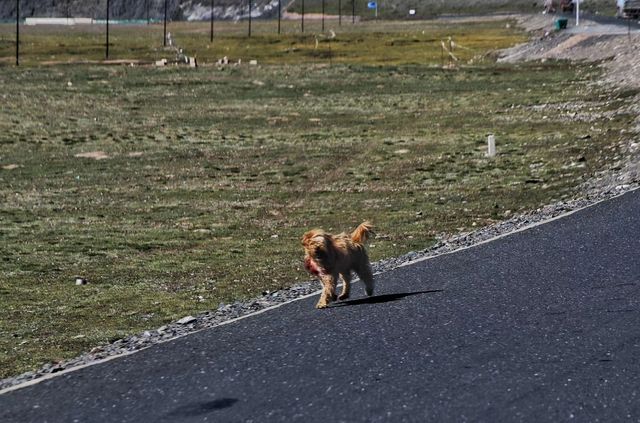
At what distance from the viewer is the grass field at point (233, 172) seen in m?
17.3

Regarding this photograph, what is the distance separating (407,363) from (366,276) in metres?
3.17

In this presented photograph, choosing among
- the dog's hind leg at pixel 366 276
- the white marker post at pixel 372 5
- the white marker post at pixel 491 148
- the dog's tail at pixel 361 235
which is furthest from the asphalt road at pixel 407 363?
the white marker post at pixel 372 5

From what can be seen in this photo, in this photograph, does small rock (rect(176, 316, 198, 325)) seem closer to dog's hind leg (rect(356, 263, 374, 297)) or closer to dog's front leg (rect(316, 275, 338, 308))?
dog's front leg (rect(316, 275, 338, 308))

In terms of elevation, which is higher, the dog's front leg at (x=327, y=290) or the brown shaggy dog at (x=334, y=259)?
the brown shaggy dog at (x=334, y=259)

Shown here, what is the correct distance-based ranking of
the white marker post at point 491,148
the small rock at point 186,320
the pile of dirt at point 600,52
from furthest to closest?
the pile of dirt at point 600,52 → the white marker post at point 491,148 → the small rock at point 186,320

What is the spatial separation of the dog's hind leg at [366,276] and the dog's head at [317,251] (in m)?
0.63

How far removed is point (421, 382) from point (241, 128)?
2842 centimetres

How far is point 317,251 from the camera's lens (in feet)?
41.8

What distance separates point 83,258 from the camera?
20141 mm

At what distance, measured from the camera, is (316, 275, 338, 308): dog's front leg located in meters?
13.0

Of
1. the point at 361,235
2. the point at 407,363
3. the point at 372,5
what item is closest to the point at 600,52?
the point at 361,235

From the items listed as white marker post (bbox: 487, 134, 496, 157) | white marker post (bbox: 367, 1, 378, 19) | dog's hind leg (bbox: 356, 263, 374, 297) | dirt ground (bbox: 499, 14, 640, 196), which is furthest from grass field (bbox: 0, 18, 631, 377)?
white marker post (bbox: 367, 1, 378, 19)

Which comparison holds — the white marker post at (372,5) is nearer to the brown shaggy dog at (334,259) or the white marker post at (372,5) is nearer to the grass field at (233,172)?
the grass field at (233,172)

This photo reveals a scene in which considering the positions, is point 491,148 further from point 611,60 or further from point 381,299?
point 611,60
